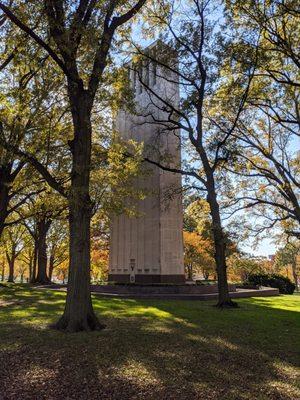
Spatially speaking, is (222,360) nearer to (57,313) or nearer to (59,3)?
(57,313)

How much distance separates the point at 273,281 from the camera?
1101 inches

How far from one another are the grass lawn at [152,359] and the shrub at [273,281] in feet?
56.6

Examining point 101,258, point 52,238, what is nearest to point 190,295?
point 52,238

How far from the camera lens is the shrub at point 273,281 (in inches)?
1099

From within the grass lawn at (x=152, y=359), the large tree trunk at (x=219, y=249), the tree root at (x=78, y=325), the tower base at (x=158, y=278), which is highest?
the large tree trunk at (x=219, y=249)

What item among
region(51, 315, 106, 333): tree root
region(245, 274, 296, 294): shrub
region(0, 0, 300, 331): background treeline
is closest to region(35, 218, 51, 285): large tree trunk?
region(0, 0, 300, 331): background treeline

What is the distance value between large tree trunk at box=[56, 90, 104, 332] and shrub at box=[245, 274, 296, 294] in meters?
20.5

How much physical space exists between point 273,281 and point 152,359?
23171mm

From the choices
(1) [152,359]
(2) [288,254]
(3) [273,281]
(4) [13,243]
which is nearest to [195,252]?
(2) [288,254]

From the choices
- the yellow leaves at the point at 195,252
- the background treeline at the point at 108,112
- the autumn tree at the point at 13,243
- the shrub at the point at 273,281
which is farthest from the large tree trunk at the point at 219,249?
the autumn tree at the point at 13,243

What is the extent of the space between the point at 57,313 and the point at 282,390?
8.22 metres

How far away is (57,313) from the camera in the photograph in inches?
473

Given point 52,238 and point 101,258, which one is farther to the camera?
point 101,258

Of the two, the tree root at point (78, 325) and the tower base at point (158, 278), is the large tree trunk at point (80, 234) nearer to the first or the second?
the tree root at point (78, 325)
